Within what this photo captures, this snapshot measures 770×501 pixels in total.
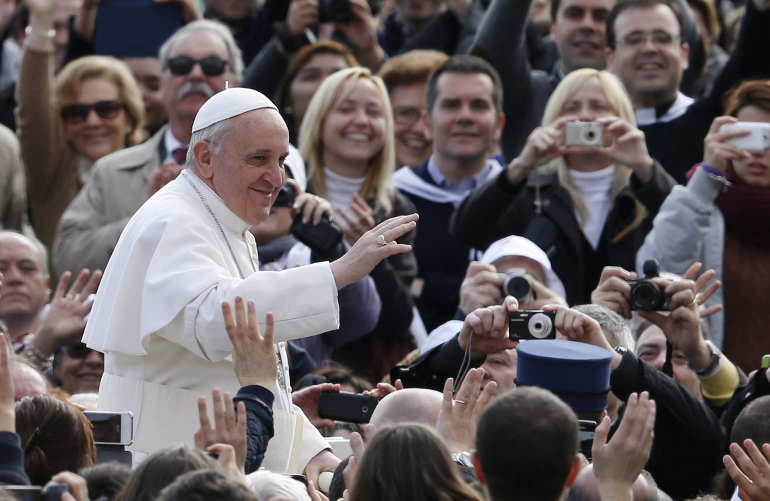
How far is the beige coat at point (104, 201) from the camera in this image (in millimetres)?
7332

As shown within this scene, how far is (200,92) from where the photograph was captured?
25.2ft

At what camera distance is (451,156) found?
7.87m

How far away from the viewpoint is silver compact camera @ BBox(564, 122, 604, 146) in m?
6.89

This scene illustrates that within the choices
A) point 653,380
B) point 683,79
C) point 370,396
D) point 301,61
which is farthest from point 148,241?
point 683,79

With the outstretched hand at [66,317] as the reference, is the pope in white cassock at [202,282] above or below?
above

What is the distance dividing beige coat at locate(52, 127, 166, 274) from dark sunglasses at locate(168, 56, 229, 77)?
478mm

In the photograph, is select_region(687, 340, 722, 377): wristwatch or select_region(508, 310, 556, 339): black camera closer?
select_region(508, 310, 556, 339): black camera

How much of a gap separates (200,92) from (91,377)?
1.95 metres

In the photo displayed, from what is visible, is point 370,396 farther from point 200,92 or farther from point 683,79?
point 683,79

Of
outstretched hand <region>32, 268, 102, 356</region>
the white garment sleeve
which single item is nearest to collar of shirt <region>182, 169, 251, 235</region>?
the white garment sleeve

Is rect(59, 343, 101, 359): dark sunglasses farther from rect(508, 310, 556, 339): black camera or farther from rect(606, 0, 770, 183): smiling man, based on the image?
rect(606, 0, 770, 183): smiling man

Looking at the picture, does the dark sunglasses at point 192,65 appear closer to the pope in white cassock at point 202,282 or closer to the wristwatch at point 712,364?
the pope in white cassock at point 202,282

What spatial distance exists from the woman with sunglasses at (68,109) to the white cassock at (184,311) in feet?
11.6

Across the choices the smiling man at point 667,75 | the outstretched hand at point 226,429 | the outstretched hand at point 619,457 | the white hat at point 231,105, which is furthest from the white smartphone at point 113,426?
the smiling man at point 667,75
